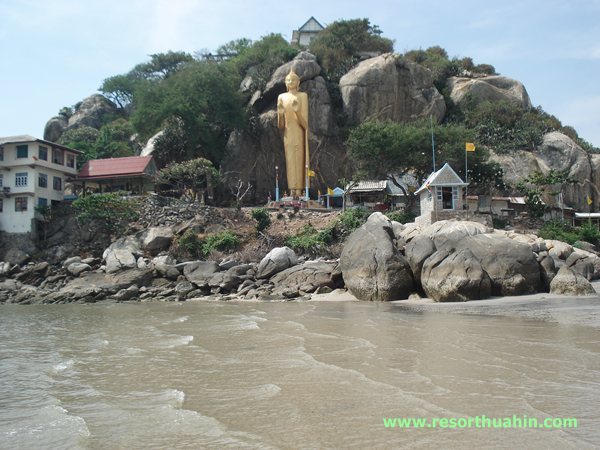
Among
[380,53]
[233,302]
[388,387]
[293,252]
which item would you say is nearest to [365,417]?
[388,387]

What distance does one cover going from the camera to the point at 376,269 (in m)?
21.7

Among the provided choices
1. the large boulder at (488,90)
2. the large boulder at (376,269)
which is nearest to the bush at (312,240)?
the large boulder at (376,269)

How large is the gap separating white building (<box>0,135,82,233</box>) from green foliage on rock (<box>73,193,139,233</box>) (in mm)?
2984

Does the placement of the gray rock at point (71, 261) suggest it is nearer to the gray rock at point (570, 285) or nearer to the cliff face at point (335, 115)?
the cliff face at point (335, 115)

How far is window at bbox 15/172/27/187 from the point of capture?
34875 mm

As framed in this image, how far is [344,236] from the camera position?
31250 mm

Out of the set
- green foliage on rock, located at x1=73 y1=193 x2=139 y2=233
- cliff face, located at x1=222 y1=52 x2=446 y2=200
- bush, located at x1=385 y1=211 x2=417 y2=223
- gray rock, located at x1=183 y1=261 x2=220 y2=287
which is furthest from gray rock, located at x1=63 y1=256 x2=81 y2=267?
bush, located at x1=385 y1=211 x2=417 y2=223

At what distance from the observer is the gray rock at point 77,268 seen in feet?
97.0

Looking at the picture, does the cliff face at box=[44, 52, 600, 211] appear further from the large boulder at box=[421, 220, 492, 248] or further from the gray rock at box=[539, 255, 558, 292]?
the gray rock at box=[539, 255, 558, 292]

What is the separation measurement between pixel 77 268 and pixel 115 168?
1054 centimetres

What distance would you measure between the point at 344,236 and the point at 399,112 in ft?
57.8

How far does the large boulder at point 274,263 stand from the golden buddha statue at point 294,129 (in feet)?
48.3

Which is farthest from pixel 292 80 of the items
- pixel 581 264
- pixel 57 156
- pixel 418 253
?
pixel 581 264

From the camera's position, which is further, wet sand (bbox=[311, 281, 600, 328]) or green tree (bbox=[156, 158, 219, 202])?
green tree (bbox=[156, 158, 219, 202])
